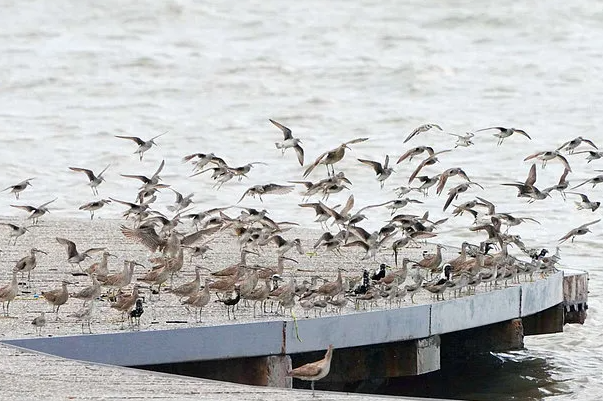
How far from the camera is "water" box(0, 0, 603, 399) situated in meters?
34.3

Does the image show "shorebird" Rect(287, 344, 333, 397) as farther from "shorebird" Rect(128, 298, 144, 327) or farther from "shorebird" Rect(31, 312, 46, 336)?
"shorebird" Rect(31, 312, 46, 336)

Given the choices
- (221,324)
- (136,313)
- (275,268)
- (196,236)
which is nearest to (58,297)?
(136,313)

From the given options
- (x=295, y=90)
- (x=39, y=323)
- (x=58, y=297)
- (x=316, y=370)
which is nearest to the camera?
(x=316, y=370)

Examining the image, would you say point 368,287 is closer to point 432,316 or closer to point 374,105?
point 432,316

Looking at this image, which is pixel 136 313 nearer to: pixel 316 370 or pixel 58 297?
pixel 58 297

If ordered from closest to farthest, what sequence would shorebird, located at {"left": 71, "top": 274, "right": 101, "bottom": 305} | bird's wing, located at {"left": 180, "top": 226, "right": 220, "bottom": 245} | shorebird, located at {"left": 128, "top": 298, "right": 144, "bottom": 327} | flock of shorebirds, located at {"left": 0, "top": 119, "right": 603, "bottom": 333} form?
shorebird, located at {"left": 128, "top": 298, "right": 144, "bottom": 327} < shorebird, located at {"left": 71, "top": 274, "right": 101, "bottom": 305} < flock of shorebirds, located at {"left": 0, "top": 119, "right": 603, "bottom": 333} < bird's wing, located at {"left": 180, "top": 226, "right": 220, "bottom": 245}

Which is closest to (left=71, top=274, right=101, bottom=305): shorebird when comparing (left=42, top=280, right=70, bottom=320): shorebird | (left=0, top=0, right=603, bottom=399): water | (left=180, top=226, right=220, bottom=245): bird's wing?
(left=42, top=280, right=70, bottom=320): shorebird

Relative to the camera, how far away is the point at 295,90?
1841 inches

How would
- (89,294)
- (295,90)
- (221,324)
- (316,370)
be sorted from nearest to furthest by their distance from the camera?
(316,370)
(221,324)
(89,294)
(295,90)

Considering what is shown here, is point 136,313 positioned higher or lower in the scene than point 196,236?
lower

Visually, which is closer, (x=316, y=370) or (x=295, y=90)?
(x=316, y=370)

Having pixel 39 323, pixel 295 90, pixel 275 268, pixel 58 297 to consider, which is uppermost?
pixel 295 90

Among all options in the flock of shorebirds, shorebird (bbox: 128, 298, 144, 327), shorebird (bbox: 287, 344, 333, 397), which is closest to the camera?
shorebird (bbox: 287, 344, 333, 397)

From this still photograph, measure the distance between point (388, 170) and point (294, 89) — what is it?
25218mm
